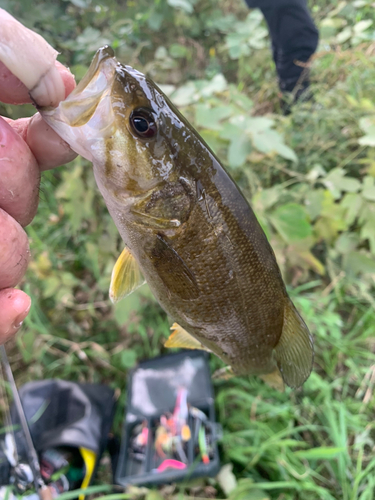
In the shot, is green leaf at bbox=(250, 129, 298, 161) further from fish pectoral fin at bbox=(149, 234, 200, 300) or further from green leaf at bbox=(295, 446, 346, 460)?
green leaf at bbox=(295, 446, 346, 460)

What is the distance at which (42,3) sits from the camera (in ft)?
6.48

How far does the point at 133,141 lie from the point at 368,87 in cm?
271

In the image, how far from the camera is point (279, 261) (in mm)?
1814

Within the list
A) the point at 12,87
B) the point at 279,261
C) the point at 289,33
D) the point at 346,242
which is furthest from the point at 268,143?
the point at 289,33

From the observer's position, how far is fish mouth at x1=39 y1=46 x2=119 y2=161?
69 centimetres

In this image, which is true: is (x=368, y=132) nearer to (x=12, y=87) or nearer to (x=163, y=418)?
(x=12, y=87)

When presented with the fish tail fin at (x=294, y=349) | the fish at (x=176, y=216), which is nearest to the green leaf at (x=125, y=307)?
the fish at (x=176, y=216)

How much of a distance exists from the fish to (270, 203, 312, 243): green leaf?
2.79 ft

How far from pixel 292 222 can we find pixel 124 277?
110 centimetres

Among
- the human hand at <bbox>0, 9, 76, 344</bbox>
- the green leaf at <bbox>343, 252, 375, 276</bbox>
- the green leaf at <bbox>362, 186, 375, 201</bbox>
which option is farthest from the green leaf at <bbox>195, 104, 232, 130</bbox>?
the green leaf at <bbox>343, 252, 375, 276</bbox>

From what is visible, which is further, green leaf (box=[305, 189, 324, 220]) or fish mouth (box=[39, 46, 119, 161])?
green leaf (box=[305, 189, 324, 220])

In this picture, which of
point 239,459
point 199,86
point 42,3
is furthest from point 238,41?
point 239,459

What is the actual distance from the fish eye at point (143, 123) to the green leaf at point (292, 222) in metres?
1.12

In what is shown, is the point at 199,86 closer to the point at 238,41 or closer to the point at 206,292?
the point at 238,41
